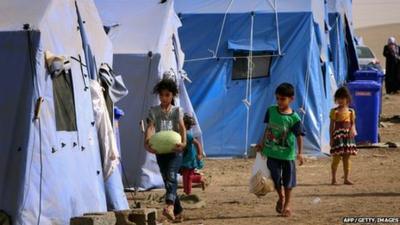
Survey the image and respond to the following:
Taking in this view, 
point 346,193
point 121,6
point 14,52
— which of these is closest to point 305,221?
point 346,193

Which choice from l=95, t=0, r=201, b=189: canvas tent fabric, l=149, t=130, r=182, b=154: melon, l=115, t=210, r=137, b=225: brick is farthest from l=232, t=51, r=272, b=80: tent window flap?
l=115, t=210, r=137, b=225: brick

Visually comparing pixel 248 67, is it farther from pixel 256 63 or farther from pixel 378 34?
pixel 378 34

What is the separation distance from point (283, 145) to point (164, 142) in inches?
54.5

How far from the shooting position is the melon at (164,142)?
35.7 feet

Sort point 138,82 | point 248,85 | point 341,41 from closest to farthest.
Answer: point 138,82 < point 248,85 < point 341,41

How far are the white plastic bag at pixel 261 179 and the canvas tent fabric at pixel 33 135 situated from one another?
1.84 metres

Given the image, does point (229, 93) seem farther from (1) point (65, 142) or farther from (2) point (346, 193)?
(1) point (65, 142)

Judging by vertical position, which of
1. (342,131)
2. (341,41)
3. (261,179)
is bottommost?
(261,179)

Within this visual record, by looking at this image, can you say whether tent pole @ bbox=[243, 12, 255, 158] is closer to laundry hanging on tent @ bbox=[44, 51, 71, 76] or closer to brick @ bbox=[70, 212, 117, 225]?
laundry hanging on tent @ bbox=[44, 51, 71, 76]

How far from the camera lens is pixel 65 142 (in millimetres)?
10617

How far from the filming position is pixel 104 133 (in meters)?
11.6

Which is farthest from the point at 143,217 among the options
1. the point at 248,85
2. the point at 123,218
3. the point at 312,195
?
the point at 248,85

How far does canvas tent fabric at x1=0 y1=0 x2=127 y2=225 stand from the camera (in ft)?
33.2

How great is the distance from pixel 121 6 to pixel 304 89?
4.00 metres
